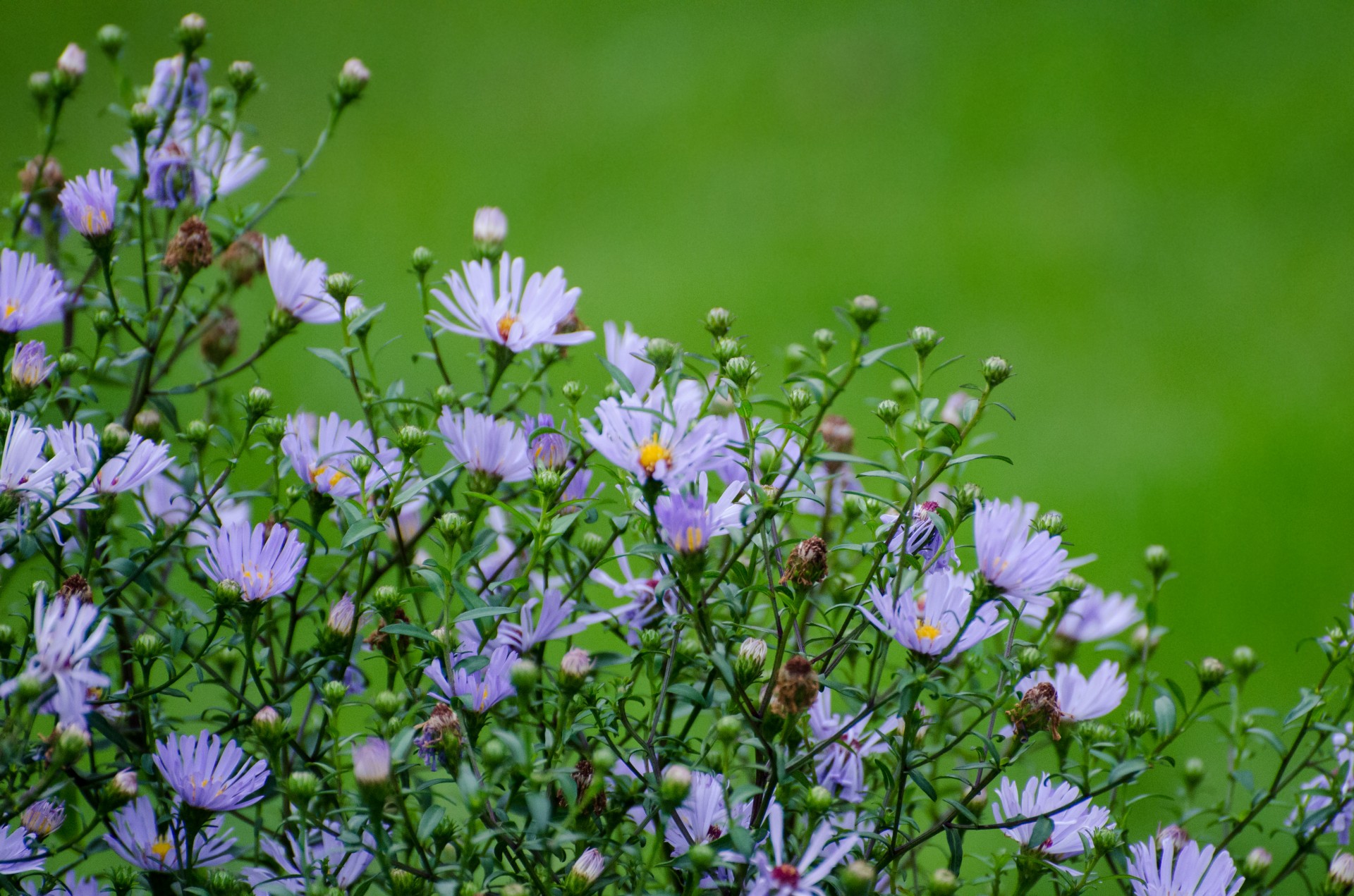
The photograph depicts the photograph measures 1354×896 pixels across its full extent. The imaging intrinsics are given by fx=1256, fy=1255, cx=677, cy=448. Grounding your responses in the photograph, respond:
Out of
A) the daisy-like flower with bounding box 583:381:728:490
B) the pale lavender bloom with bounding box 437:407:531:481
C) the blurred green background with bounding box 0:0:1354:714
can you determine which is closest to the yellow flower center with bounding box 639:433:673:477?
the daisy-like flower with bounding box 583:381:728:490

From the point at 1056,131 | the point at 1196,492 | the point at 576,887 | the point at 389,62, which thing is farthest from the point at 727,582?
the point at 389,62

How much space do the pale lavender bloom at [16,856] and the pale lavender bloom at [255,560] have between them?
180mm

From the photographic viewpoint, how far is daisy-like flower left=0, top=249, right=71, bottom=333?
2.81 ft

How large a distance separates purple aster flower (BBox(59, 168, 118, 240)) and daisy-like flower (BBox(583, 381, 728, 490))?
426 millimetres

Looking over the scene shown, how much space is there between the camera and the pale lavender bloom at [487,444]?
82 centimetres

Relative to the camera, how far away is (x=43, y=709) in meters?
0.68

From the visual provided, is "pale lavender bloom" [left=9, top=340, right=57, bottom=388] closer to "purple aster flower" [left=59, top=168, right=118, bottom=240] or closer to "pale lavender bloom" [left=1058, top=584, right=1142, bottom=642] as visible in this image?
"purple aster flower" [left=59, top=168, right=118, bottom=240]

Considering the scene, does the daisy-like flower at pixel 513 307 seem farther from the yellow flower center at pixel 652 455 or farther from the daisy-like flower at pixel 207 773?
the daisy-like flower at pixel 207 773

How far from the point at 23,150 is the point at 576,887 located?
2.40 metres

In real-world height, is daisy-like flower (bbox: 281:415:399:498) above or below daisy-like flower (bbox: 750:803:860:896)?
above

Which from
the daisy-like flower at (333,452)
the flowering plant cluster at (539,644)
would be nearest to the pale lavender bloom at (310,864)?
the flowering plant cluster at (539,644)

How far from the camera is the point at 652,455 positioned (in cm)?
71

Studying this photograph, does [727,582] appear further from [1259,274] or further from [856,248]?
[1259,274]

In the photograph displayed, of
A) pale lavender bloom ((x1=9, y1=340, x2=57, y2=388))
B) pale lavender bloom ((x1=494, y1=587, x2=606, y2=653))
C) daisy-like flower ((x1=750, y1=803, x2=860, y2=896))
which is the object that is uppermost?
pale lavender bloom ((x1=9, y1=340, x2=57, y2=388))
